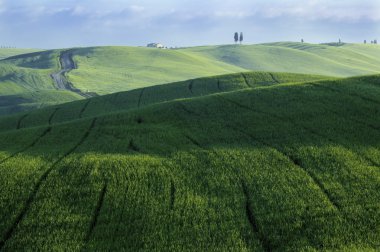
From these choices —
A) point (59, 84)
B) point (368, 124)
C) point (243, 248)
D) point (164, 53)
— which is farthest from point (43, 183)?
point (164, 53)

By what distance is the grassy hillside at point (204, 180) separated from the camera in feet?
46.0

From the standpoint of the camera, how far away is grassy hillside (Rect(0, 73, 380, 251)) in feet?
46.0

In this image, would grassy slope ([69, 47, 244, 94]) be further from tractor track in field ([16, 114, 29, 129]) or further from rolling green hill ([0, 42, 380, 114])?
tractor track in field ([16, 114, 29, 129])

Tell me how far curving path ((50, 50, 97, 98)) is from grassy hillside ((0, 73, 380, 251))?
2602 inches

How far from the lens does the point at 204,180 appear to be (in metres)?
17.2

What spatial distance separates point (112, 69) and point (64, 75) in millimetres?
21410

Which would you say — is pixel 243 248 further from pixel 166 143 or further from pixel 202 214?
pixel 166 143

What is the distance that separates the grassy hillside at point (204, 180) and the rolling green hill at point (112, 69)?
55864 mm

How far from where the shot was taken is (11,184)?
17.1m

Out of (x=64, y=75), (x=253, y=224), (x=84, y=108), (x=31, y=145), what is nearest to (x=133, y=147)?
(x=31, y=145)

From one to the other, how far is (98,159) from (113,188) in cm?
263

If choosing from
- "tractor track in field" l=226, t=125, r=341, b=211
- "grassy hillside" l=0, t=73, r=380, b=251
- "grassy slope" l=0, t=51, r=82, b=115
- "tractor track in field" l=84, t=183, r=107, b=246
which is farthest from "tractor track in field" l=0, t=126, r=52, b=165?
"grassy slope" l=0, t=51, r=82, b=115

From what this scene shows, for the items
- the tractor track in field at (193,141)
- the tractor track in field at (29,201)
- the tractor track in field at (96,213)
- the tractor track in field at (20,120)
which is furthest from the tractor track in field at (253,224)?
the tractor track in field at (20,120)

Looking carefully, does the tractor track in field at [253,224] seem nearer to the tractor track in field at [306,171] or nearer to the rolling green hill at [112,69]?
the tractor track in field at [306,171]
